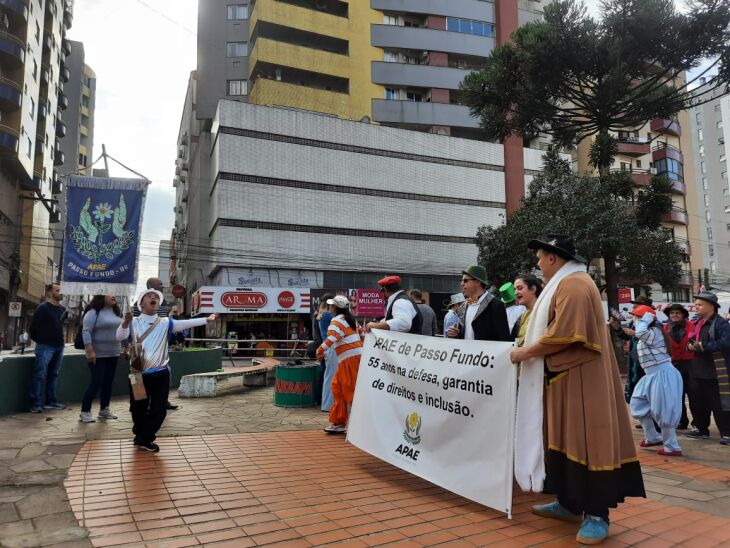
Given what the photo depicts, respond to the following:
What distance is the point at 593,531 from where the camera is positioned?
3.10 m

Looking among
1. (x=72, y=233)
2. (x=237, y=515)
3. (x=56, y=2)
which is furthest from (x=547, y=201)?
(x=56, y=2)

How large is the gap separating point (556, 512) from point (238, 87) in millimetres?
41151

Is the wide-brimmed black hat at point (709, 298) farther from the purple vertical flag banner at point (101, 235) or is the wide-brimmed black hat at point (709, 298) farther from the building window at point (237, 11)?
the building window at point (237, 11)

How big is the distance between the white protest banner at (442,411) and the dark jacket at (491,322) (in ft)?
1.80

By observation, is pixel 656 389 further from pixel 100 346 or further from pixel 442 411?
pixel 100 346

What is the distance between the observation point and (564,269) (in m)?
3.52

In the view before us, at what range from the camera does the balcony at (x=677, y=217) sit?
4469cm

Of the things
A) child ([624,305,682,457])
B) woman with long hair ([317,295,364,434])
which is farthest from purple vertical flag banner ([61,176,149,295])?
child ([624,305,682,457])

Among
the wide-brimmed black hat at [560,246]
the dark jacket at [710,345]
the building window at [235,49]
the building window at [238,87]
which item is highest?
the building window at [235,49]

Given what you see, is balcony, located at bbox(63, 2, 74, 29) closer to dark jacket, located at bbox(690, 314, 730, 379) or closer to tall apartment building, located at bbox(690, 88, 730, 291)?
dark jacket, located at bbox(690, 314, 730, 379)

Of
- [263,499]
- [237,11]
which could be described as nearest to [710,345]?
[263,499]

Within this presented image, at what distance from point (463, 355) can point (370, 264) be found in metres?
31.7

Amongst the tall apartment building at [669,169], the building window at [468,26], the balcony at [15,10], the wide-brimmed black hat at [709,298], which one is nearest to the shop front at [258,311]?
the balcony at [15,10]

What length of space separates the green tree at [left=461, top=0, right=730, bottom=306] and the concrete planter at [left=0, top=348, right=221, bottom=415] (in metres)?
13.6
